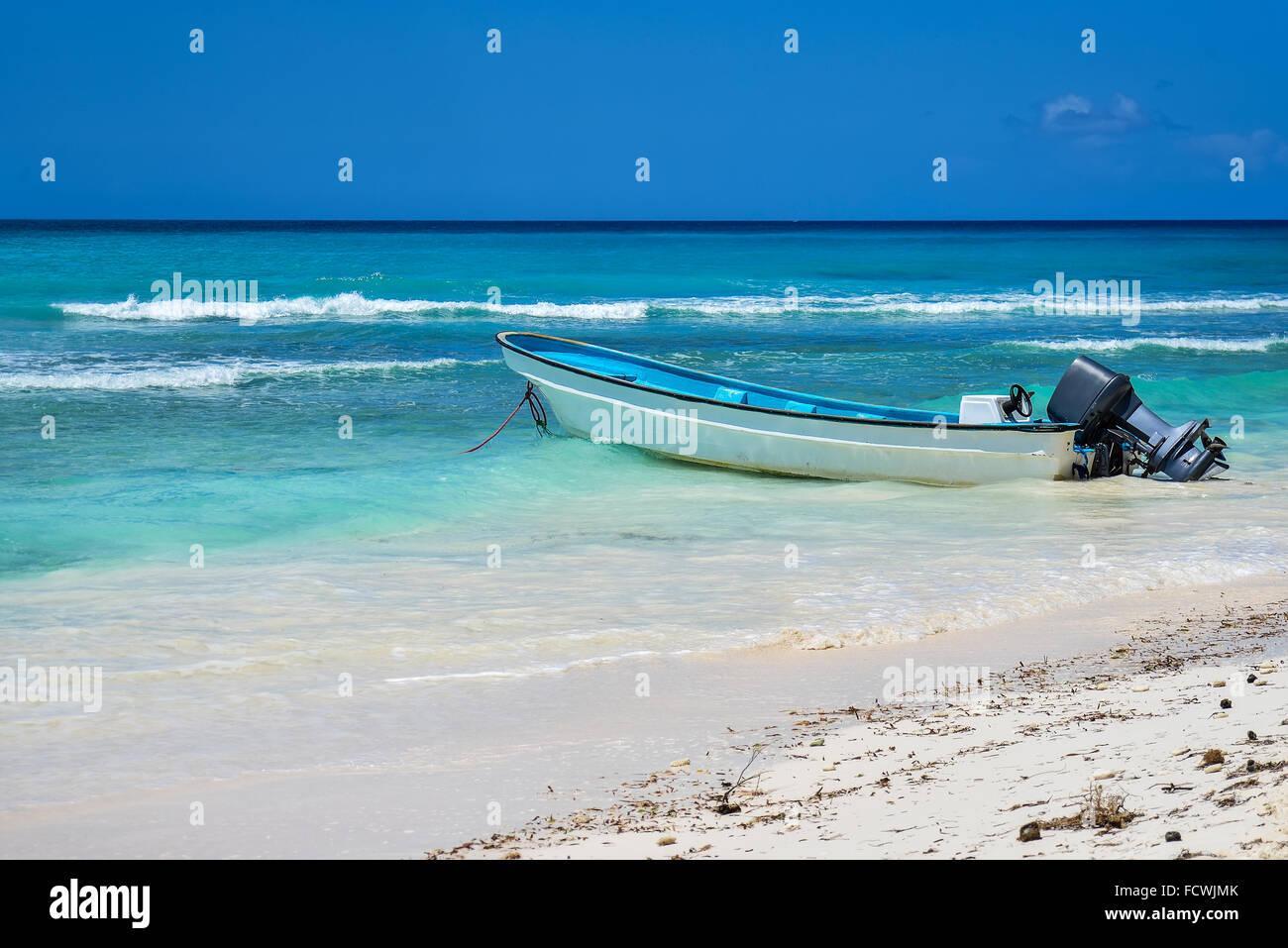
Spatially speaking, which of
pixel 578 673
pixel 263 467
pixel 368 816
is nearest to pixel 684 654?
pixel 578 673

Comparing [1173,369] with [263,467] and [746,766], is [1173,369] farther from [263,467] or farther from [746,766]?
[746,766]

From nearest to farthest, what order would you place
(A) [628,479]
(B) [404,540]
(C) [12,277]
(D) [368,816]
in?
(D) [368,816] < (B) [404,540] < (A) [628,479] < (C) [12,277]

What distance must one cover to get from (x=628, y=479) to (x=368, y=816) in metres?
8.32

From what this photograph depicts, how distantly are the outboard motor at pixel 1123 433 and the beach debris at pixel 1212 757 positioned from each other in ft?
26.6

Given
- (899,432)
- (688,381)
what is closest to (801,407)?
(688,381)

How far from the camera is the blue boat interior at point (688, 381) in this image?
13.2 m

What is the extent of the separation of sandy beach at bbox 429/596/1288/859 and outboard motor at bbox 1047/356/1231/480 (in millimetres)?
6015

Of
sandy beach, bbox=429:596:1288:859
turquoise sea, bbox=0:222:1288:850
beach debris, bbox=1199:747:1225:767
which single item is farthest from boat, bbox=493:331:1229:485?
beach debris, bbox=1199:747:1225:767

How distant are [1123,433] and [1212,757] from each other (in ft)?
27.9

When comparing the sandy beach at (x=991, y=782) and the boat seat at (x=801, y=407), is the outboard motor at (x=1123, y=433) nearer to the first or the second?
the boat seat at (x=801, y=407)
